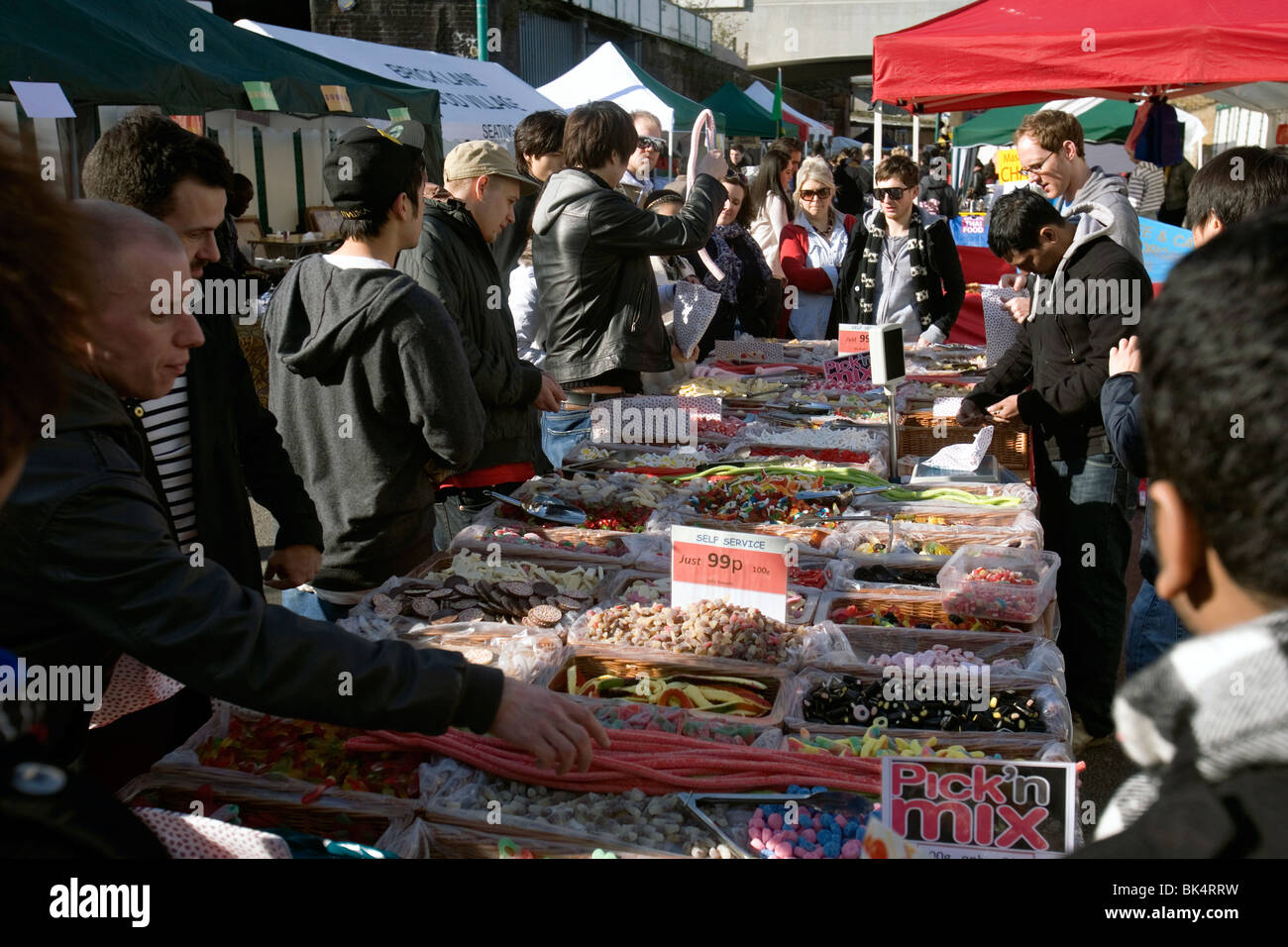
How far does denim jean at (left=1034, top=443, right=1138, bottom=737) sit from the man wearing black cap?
2125 mm

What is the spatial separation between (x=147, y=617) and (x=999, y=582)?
193cm

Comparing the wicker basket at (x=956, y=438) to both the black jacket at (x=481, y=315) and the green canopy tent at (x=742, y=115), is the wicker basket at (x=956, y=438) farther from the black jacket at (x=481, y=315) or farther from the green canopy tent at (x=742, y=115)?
the green canopy tent at (x=742, y=115)

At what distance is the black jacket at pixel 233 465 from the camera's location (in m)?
2.29

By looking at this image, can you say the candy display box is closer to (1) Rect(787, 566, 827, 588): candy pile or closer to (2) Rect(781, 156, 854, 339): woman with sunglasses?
(1) Rect(787, 566, 827, 588): candy pile

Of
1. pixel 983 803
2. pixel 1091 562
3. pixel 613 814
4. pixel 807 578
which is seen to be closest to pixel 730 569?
pixel 807 578

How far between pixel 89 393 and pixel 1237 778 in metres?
1.30

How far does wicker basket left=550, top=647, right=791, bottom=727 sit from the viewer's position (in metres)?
2.26

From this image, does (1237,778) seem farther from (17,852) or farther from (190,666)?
(190,666)

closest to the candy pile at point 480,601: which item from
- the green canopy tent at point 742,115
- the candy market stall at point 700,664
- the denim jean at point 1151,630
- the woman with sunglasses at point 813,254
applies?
the candy market stall at point 700,664

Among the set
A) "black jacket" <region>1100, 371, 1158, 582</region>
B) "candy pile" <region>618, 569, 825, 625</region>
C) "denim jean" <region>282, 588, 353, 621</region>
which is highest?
"black jacket" <region>1100, 371, 1158, 582</region>

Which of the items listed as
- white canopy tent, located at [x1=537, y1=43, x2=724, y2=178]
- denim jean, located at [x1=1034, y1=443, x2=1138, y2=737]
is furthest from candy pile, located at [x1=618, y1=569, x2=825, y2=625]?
white canopy tent, located at [x1=537, y1=43, x2=724, y2=178]

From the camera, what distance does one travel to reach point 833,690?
221 cm

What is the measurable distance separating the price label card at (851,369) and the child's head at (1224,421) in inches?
158
